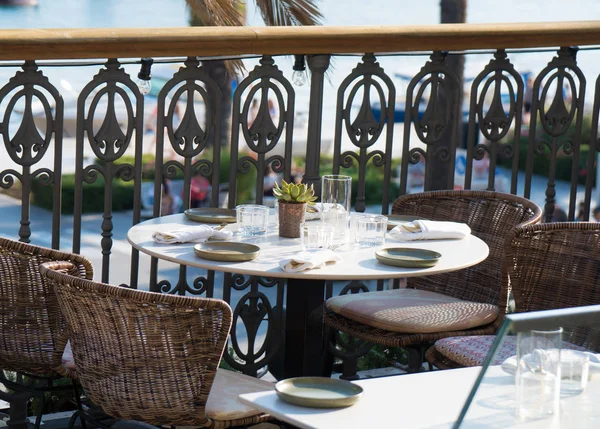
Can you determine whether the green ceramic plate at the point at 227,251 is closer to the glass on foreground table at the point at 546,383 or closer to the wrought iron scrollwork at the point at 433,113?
the wrought iron scrollwork at the point at 433,113

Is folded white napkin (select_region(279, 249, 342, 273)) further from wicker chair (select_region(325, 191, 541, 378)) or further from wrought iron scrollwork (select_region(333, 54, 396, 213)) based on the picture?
wrought iron scrollwork (select_region(333, 54, 396, 213))

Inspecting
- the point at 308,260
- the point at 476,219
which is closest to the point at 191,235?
the point at 308,260

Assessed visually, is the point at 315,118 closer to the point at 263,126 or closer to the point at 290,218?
the point at 263,126

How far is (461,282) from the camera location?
3.51m

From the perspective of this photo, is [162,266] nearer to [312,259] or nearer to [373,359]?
[373,359]

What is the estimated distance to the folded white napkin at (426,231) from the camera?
2963 millimetres

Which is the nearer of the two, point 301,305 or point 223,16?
point 301,305

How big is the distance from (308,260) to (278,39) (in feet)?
3.38

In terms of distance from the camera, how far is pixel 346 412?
1.66m

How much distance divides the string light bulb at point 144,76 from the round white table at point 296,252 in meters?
0.46

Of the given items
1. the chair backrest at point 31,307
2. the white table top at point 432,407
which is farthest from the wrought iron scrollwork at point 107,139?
the white table top at point 432,407

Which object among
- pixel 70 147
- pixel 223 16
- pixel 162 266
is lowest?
pixel 162 266

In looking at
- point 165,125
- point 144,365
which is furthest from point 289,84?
point 144,365

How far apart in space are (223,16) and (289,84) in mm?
5364
